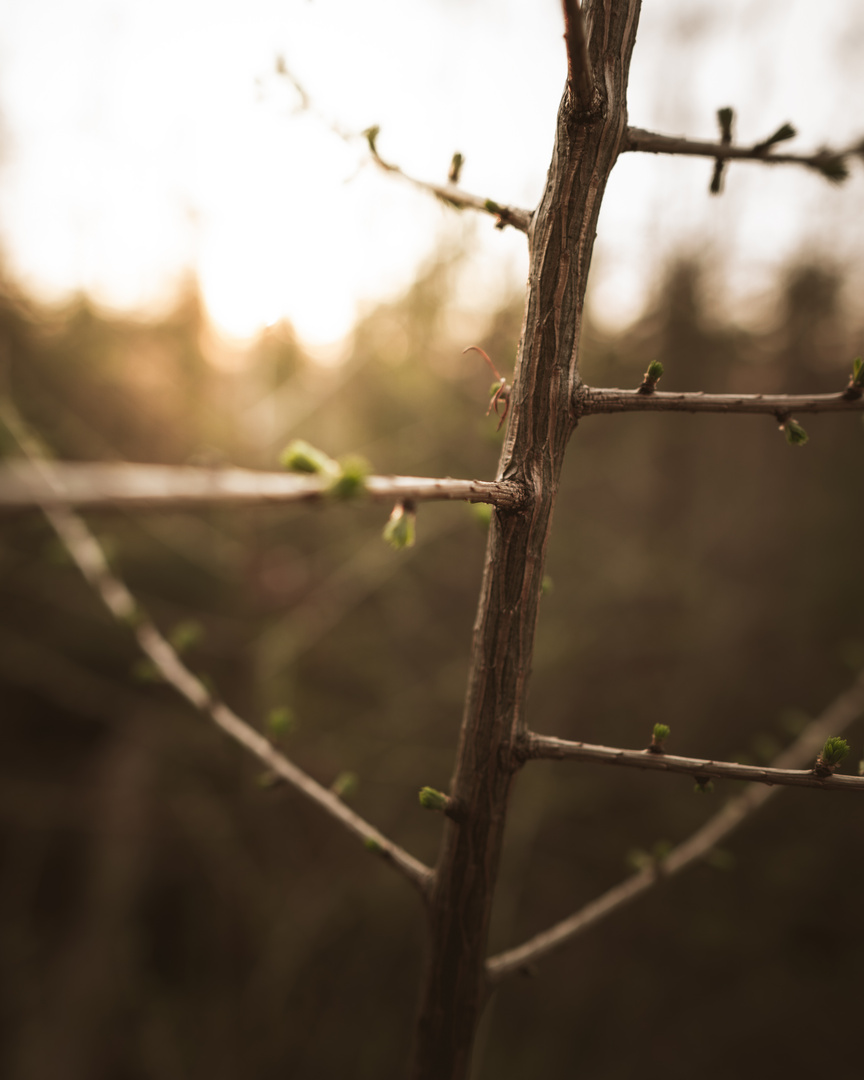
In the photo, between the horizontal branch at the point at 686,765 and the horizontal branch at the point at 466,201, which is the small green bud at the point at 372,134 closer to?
the horizontal branch at the point at 466,201

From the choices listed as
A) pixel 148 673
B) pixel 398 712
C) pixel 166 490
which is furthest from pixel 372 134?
pixel 398 712

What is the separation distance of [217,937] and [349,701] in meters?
2.55

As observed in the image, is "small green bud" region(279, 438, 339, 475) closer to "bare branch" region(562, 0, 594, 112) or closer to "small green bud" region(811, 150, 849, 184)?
"bare branch" region(562, 0, 594, 112)

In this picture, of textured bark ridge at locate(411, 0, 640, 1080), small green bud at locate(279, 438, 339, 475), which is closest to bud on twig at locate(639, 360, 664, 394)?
textured bark ridge at locate(411, 0, 640, 1080)

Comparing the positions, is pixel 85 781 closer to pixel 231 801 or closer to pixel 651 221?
pixel 231 801

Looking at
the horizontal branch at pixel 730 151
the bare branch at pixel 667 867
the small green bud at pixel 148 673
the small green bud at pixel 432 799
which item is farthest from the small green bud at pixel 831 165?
the small green bud at pixel 148 673

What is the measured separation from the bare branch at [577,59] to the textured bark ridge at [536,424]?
0.02m

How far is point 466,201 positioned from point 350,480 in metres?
0.81

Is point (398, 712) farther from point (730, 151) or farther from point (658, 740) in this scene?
point (730, 151)

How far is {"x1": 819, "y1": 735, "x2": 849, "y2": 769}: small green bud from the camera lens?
3.00ft

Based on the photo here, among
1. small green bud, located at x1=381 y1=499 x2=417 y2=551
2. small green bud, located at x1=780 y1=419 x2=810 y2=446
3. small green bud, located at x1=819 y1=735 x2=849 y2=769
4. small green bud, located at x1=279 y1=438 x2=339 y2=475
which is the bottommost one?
small green bud, located at x1=819 y1=735 x2=849 y2=769

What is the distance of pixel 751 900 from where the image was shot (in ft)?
17.6

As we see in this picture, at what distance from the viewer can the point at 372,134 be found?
1.08 m

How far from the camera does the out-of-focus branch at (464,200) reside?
3.52 feet
